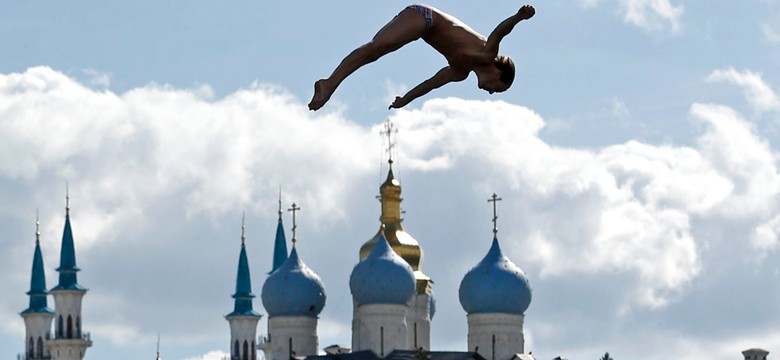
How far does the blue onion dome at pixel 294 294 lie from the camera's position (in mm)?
97625

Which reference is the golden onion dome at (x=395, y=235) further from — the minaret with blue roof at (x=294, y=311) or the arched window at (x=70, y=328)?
→ the arched window at (x=70, y=328)

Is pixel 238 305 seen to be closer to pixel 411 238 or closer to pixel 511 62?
pixel 411 238

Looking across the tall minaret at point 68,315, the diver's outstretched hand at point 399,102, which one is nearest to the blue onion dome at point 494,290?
the tall minaret at point 68,315

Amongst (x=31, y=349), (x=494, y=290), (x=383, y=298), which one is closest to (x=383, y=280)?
(x=383, y=298)

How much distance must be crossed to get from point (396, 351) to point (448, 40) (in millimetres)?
77660

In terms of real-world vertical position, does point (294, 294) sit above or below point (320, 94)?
above

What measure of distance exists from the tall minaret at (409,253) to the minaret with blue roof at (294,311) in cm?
276

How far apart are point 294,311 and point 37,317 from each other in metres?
26.4

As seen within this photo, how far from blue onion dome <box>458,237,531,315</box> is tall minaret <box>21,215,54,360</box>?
98.5 feet

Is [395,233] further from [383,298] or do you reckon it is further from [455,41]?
[455,41]

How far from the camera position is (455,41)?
16.7 metres

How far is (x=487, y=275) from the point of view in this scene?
96.4m

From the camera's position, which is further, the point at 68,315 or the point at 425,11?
the point at 68,315

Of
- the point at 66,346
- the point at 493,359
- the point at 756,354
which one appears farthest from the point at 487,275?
the point at 66,346
